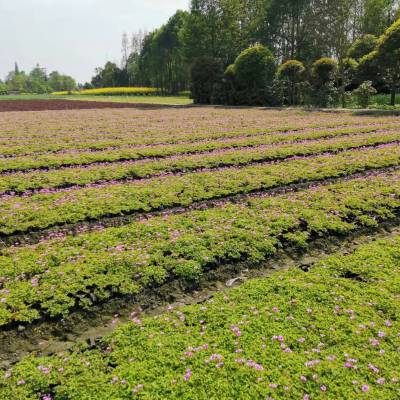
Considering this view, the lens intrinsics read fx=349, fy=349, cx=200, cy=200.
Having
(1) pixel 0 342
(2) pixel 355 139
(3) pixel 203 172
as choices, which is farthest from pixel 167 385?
(2) pixel 355 139

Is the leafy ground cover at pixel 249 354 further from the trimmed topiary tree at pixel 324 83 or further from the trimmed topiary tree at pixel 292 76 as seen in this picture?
the trimmed topiary tree at pixel 292 76

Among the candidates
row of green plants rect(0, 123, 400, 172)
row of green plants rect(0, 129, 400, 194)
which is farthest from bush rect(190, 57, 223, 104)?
row of green plants rect(0, 129, 400, 194)

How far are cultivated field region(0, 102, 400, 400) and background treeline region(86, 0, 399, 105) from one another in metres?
36.2

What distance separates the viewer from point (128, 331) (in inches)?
206

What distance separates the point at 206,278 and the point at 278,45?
8405 cm

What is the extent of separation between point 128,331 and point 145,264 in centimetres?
175

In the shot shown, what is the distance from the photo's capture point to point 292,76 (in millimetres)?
47719

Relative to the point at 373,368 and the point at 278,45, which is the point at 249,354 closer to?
the point at 373,368

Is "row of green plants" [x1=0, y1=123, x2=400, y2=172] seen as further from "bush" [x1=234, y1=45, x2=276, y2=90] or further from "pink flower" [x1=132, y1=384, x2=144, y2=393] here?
"bush" [x1=234, y1=45, x2=276, y2=90]

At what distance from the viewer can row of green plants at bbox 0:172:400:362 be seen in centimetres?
575

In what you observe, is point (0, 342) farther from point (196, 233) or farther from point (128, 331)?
point (196, 233)

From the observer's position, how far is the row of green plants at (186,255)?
18.9 ft

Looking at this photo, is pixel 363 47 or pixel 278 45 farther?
pixel 278 45

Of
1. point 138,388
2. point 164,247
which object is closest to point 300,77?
Result: point 164,247
